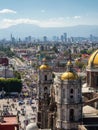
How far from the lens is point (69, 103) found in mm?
38562

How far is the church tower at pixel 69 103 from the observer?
1518 inches

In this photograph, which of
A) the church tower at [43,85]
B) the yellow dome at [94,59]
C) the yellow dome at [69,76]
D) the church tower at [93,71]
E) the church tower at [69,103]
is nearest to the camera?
the church tower at [69,103]

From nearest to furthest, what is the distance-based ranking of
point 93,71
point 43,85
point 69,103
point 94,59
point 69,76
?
point 69,103, point 69,76, point 94,59, point 93,71, point 43,85

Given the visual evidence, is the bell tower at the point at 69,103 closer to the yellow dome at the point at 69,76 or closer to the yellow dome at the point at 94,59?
the yellow dome at the point at 69,76

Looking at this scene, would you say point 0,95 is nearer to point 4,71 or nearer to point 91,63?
point 4,71

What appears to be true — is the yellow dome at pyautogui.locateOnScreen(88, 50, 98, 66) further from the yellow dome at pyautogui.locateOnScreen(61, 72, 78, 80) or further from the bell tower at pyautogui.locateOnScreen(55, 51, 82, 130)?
the bell tower at pyautogui.locateOnScreen(55, 51, 82, 130)

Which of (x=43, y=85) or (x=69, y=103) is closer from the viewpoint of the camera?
(x=69, y=103)

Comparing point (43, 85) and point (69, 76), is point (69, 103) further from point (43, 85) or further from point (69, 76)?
point (43, 85)

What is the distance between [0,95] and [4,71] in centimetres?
2820

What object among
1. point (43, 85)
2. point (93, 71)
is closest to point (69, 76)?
point (93, 71)

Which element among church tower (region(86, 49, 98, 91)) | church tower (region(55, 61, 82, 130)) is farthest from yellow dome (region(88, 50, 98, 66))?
church tower (region(55, 61, 82, 130))

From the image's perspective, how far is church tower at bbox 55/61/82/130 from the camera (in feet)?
127

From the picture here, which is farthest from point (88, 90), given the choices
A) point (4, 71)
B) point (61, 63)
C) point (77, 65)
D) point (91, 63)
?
point (61, 63)

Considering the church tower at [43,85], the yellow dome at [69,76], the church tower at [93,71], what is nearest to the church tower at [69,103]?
the yellow dome at [69,76]
